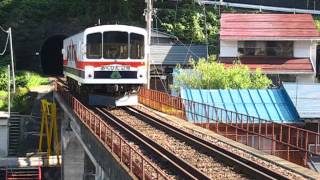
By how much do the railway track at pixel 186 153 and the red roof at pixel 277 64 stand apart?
20.6m

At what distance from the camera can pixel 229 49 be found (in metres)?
44.4

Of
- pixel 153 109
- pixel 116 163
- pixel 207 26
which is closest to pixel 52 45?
pixel 207 26

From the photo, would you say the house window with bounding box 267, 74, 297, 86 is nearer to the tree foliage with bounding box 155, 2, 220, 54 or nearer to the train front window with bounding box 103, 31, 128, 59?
the tree foliage with bounding box 155, 2, 220, 54

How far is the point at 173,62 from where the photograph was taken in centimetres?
4725

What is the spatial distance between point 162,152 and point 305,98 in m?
14.8

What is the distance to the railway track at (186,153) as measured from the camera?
14086mm

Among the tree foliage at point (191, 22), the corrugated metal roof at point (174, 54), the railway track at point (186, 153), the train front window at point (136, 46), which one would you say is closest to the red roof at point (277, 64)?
the corrugated metal roof at point (174, 54)

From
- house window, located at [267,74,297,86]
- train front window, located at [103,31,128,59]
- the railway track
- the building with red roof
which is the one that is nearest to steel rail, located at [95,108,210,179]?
the railway track

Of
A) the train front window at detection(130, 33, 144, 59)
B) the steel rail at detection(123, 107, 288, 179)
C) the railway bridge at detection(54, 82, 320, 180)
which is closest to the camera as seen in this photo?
the steel rail at detection(123, 107, 288, 179)

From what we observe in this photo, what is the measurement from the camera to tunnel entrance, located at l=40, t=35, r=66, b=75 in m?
56.8

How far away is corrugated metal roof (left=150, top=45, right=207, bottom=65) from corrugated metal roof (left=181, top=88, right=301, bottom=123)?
15580 millimetres

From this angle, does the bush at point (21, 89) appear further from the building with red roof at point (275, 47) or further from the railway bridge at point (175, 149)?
the railway bridge at point (175, 149)

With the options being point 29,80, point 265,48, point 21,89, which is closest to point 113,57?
point 21,89

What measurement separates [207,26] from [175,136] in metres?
35.4
